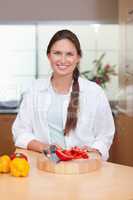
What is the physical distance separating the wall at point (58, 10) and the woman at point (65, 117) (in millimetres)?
2071

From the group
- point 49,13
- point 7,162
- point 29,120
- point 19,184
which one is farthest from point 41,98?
point 49,13

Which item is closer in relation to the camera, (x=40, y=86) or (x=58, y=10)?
(x=40, y=86)

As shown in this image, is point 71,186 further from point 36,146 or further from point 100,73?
point 100,73

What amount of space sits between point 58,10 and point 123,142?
142 centimetres

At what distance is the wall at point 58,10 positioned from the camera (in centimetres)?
396

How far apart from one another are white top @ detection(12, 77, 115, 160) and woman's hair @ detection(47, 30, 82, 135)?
20 millimetres

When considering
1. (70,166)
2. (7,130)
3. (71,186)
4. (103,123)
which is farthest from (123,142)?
(71,186)

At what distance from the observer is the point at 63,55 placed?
183 cm

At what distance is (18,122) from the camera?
6.75 feet

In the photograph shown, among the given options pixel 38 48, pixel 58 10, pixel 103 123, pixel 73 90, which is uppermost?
pixel 58 10

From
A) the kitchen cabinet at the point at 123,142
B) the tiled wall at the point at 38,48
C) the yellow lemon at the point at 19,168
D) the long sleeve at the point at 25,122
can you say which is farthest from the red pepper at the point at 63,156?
the tiled wall at the point at 38,48

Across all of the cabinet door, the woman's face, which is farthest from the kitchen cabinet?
the woman's face

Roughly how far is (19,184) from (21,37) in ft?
9.38

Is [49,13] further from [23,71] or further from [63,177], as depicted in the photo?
[63,177]
